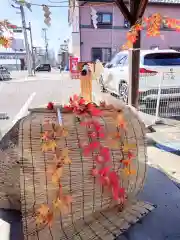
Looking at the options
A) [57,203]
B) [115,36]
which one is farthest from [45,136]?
[115,36]

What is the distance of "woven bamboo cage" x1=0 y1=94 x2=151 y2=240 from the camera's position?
177 cm

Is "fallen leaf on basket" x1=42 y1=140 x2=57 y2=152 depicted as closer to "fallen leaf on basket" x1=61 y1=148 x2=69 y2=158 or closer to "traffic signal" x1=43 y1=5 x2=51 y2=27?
"fallen leaf on basket" x1=61 y1=148 x2=69 y2=158

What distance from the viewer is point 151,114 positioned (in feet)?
17.8

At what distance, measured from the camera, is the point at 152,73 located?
18.1ft

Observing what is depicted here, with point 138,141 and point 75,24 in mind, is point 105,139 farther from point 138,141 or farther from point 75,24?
point 75,24

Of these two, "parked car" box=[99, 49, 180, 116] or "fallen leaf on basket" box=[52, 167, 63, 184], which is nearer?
"fallen leaf on basket" box=[52, 167, 63, 184]

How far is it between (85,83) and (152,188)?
143 centimetres

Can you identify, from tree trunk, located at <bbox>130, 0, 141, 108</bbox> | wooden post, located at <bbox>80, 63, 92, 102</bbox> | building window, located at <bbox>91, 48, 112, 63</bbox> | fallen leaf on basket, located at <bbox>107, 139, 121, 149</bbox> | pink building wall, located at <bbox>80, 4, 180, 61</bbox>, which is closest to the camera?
fallen leaf on basket, located at <bbox>107, 139, 121, 149</bbox>

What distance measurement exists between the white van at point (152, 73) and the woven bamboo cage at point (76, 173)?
3.44 metres

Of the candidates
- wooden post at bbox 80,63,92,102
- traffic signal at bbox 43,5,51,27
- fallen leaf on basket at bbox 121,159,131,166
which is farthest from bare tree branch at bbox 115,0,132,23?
fallen leaf on basket at bbox 121,159,131,166

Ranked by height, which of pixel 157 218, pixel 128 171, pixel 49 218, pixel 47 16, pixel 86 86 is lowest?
pixel 157 218

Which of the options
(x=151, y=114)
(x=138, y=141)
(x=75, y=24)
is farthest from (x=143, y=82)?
(x=75, y=24)

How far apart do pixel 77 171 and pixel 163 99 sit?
13.0 ft

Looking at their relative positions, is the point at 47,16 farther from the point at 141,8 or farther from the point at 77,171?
the point at 77,171
